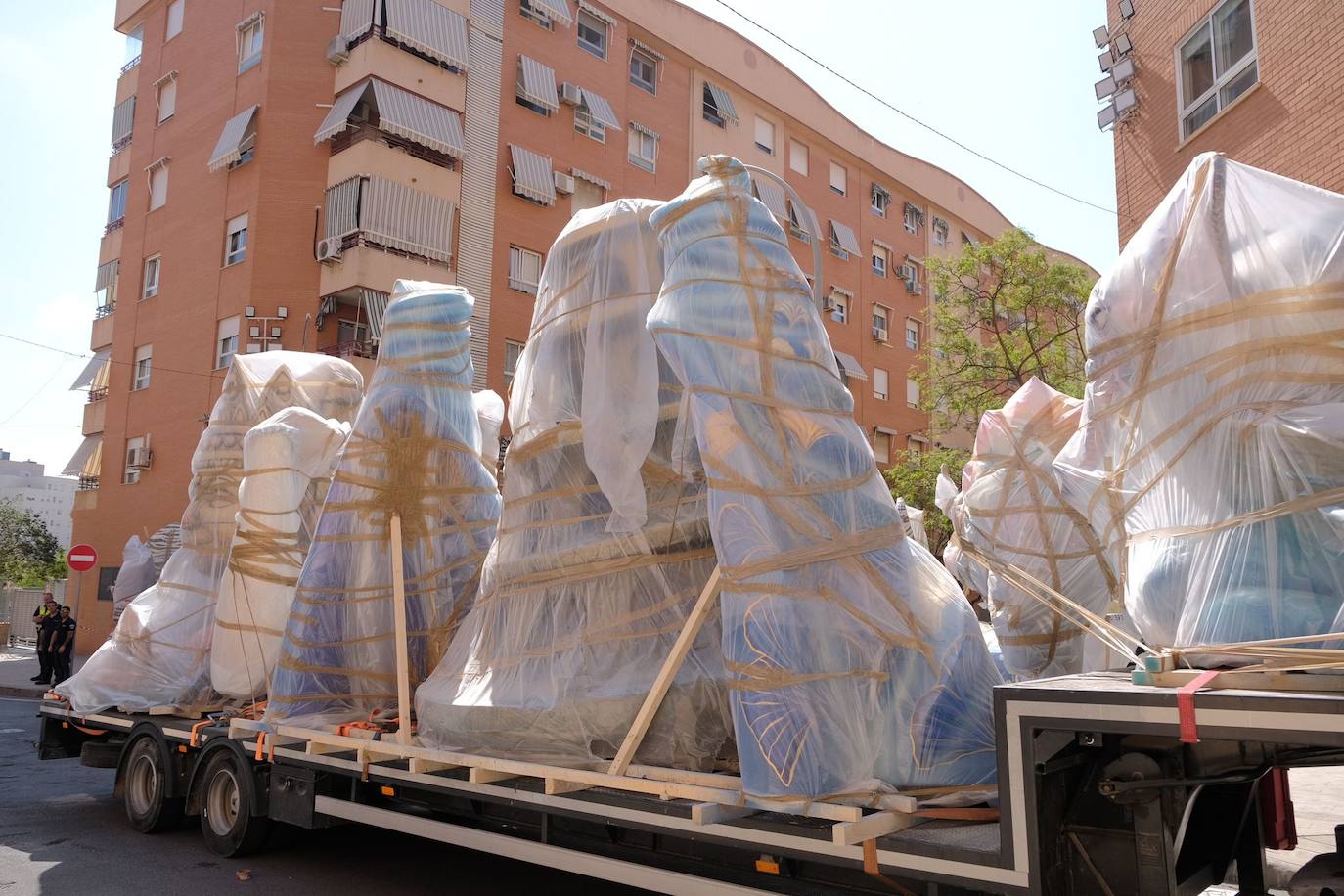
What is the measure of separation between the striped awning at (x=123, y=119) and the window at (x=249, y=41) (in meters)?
6.50

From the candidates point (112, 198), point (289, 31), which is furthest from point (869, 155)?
point (112, 198)

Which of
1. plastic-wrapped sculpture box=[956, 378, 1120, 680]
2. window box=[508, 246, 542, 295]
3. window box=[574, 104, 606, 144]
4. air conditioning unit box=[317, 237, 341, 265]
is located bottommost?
plastic-wrapped sculpture box=[956, 378, 1120, 680]

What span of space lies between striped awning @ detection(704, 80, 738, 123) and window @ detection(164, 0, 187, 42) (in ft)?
48.7

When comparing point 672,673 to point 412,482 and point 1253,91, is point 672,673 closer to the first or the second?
point 412,482

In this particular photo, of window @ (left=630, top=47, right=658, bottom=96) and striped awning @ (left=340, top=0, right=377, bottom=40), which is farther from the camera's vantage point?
window @ (left=630, top=47, right=658, bottom=96)

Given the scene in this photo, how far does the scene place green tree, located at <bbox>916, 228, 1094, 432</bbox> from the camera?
21.2 meters

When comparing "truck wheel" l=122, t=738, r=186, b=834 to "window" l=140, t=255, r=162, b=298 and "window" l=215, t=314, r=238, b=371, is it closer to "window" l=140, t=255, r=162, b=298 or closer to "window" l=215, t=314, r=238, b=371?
"window" l=215, t=314, r=238, b=371

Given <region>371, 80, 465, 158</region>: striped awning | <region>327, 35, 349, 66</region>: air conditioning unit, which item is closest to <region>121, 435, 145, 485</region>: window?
<region>327, 35, 349, 66</region>: air conditioning unit

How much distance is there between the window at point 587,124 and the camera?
27516 mm

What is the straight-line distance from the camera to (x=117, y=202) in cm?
3066

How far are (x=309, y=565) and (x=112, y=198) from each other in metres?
28.2

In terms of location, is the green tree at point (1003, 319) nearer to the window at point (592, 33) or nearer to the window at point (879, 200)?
the window at point (592, 33)

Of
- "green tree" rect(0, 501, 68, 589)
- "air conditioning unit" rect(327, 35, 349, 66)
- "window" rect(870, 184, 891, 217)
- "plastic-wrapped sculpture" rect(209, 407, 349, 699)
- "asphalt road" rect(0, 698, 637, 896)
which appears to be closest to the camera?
"asphalt road" rect(0, 698, 637, 896)

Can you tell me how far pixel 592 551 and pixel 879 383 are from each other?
33346 mm
